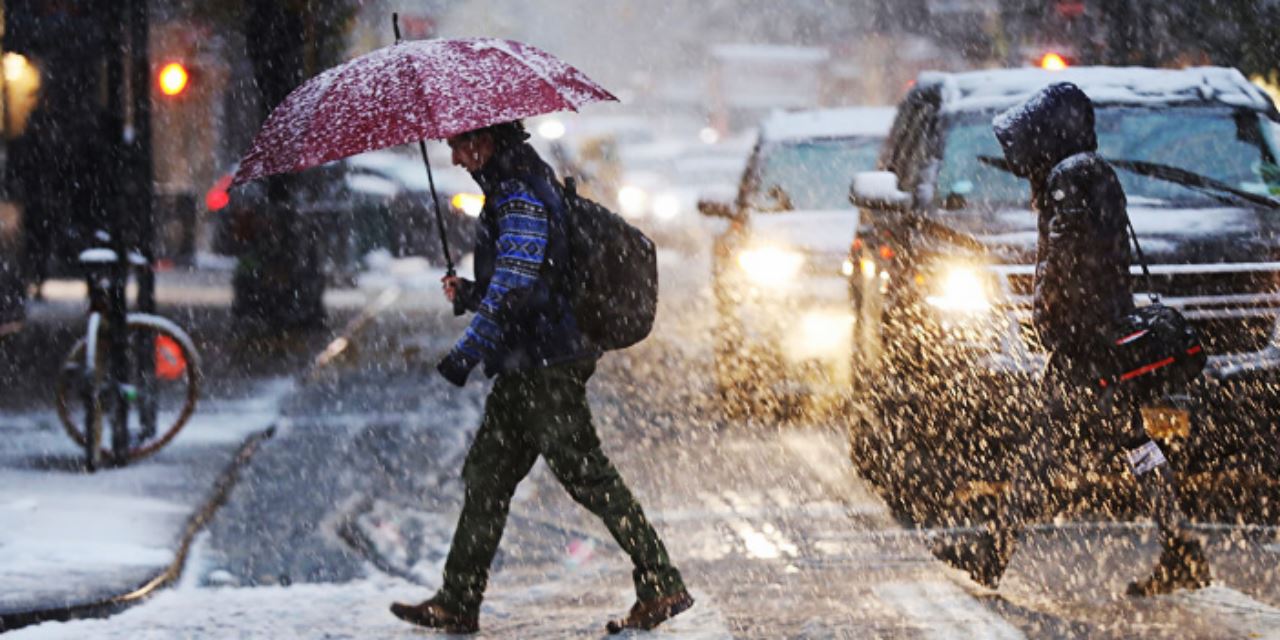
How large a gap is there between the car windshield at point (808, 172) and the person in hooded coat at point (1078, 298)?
20.8 ft

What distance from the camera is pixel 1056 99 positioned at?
6.89m

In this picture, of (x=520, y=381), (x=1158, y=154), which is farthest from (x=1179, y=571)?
(x=1158, y=154)

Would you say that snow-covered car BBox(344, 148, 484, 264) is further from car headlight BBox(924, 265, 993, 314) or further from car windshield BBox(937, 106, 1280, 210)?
car headlight BBox(924, 265, 993, 314)

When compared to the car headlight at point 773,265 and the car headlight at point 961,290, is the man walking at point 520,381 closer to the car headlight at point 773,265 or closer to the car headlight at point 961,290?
the car headlight at point 961,290

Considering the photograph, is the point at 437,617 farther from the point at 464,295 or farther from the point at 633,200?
the point at 633,200

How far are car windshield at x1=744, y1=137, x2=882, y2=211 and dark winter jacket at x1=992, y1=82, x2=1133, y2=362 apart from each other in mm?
6394

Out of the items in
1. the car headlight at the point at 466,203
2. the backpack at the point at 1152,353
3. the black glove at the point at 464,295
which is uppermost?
the car headlight at the point at 466,203

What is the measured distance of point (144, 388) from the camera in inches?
409

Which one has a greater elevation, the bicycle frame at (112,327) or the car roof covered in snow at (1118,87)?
the car roof covered in snow at (1118,87)

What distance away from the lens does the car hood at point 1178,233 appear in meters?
8.22

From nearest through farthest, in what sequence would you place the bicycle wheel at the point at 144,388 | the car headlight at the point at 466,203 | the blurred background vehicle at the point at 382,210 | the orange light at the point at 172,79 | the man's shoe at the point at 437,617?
the man's shoe at the point at 437,617
the bicycle wheel at the point at 144,388
the orange light at the point at 172,79
the blurred background vehicle at the point at 382,210
the car headlight at the point at 466,203

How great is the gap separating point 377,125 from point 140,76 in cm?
499

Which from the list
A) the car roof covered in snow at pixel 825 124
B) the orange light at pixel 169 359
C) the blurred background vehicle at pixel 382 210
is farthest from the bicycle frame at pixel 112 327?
the blurred background vehicle at pixel 382 210

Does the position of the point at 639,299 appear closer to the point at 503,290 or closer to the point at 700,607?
the point at 503,290
